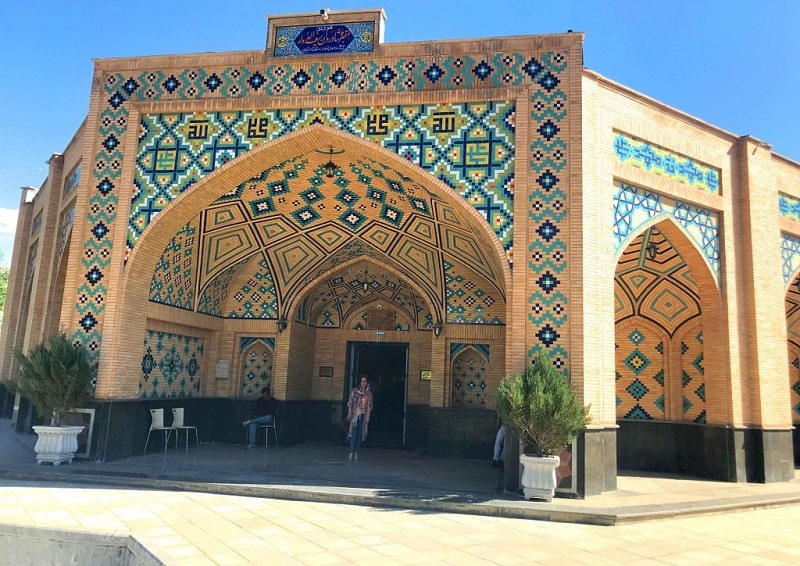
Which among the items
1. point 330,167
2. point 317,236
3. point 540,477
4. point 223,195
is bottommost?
point 540,477

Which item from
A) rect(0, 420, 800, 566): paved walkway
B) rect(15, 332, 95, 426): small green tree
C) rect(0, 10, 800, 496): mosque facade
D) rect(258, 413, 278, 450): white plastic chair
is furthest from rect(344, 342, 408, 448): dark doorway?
rect(15, 332, 95, 426): small green tree

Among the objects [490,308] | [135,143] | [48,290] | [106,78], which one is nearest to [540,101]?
[490,308]

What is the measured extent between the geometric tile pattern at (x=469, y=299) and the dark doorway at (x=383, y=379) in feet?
4.73

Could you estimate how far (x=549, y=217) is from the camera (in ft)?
21.3

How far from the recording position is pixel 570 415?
566 centimetres

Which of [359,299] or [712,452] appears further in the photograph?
[359,299]

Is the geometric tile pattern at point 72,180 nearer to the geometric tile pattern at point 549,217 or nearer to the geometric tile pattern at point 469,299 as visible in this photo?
the geometric tile pattern at point 469,299

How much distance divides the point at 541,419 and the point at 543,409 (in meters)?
0.10

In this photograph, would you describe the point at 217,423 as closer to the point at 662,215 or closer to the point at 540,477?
the point at 540,477

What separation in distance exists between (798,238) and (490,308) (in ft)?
13.9

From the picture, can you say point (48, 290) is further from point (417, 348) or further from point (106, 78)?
point (417, 348)

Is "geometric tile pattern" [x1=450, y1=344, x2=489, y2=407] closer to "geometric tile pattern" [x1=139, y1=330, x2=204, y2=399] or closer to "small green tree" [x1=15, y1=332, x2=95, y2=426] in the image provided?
"geometric tile pattern" [x1=139, y1=330, x2=204, y2=399]

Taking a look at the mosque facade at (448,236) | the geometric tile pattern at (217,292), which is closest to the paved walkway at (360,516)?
the mosque facade at (448,236)

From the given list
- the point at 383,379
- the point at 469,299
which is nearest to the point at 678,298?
the point at 469,299
